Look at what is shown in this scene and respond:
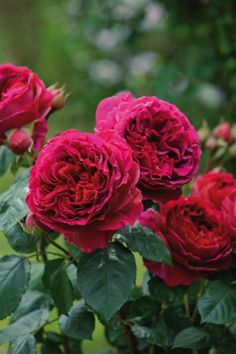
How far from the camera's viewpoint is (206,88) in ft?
6.93

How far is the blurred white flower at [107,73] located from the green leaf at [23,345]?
167 centimetres

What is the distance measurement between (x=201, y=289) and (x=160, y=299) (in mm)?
101

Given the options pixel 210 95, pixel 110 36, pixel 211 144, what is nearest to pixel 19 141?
pixel 211 144

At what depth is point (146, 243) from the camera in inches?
32.6

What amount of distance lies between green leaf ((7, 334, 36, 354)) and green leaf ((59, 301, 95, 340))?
4cm

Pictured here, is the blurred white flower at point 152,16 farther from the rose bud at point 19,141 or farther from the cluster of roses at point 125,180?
the rose bud at point 19,141

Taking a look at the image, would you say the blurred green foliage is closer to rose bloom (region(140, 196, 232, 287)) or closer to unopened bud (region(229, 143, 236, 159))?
unopened bud (region(229, 143, 236, 159))

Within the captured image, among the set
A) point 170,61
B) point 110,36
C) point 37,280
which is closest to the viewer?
point 37,280

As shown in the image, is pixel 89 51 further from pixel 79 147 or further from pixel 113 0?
pixel 79 147

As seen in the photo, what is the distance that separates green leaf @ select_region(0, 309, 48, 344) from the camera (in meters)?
0.92

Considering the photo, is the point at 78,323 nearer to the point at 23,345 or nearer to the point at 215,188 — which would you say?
the point at 23,345

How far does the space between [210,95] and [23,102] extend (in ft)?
4.23

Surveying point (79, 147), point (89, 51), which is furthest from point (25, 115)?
point (89, 51)

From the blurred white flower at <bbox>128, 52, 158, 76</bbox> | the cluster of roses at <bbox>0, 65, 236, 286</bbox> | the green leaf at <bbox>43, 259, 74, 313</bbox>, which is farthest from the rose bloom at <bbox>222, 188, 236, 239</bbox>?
the blurred white flower at <bbox>128, 52, 158, 76</bbox>
